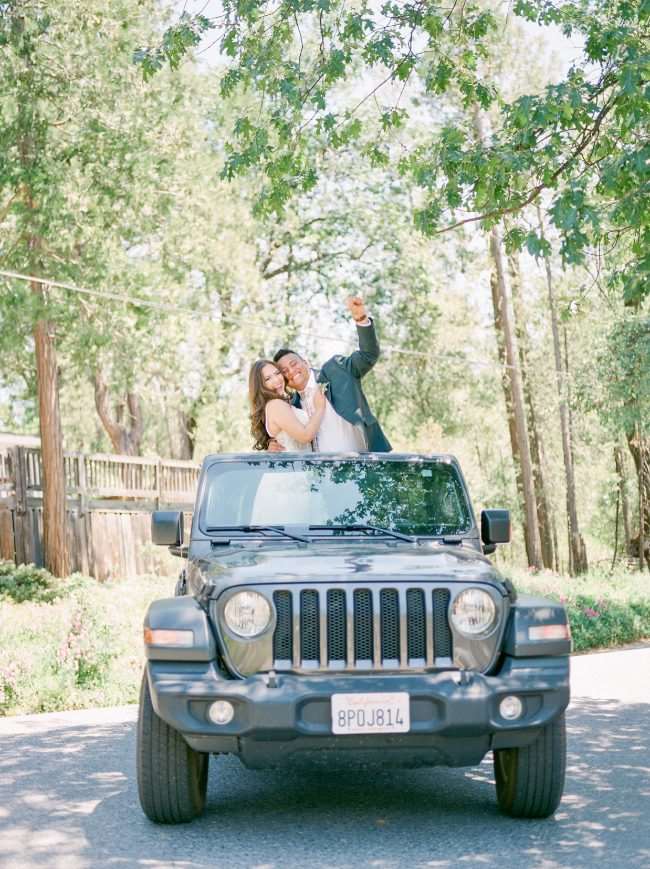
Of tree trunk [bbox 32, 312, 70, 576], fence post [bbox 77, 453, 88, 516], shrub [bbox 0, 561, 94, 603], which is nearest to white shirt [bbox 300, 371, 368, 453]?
shrub [bbox 0, 561, 94, 603]

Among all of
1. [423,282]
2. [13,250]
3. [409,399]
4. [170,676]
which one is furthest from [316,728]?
[409,399]

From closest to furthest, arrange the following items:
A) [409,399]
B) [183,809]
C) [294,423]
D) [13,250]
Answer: [183,809] < [294,423] < [13,250] < [409,399]

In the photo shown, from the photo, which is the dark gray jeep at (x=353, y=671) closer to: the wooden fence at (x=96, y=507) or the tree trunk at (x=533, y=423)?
the wooden fence at (x=96, y=507)

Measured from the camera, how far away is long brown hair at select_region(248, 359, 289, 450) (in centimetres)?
855

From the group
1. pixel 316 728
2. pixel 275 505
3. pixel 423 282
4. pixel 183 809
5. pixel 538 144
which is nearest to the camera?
pixel 316 728

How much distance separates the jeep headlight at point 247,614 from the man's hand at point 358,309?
299 cm

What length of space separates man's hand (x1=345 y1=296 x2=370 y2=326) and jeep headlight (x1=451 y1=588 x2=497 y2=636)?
2.93m

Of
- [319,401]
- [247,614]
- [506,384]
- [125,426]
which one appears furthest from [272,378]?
[125,426]

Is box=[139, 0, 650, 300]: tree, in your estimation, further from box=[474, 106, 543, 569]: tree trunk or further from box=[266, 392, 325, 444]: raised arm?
box=[474, 106, 543, 569]: tree trunk

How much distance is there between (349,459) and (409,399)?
33774 mm

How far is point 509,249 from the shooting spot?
33.9ft

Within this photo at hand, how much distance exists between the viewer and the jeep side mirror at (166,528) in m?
7.11

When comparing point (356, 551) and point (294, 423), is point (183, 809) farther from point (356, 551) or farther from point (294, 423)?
point (294, 423)

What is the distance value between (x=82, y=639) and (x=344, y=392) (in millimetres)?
5231
